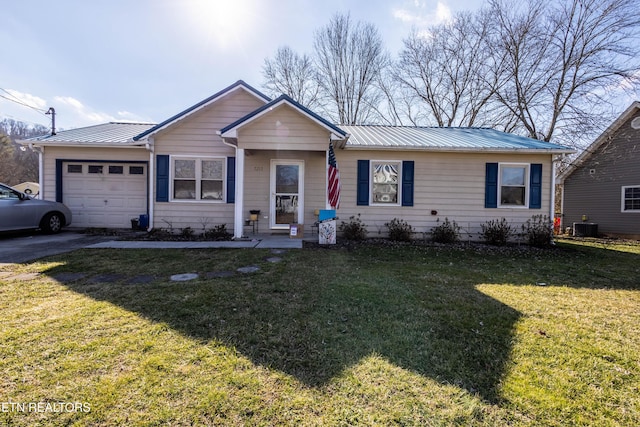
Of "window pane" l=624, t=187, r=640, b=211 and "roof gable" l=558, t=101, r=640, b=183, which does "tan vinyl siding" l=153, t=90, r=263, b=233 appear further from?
"window pane" l=624, t=187, r=640, b=211

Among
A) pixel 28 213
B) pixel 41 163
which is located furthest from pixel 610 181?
pixel 41 163

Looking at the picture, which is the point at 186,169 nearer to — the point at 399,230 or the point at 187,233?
the point at 187,233

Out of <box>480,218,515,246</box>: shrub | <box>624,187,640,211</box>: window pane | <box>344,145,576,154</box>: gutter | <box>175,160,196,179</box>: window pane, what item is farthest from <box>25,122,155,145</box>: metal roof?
<box>624,187,640,211</box>: window pane

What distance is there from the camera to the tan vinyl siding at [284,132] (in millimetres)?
7434

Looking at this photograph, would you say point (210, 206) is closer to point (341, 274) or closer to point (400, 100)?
point (341, 274)

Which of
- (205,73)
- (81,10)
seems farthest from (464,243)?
(81,10)

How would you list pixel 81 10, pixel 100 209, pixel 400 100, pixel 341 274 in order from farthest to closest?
pixel 400 100
pixel 100 209
pixel 81 10
pixel 341 274

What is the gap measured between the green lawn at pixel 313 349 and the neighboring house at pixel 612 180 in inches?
466

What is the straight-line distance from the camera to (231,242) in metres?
7.41

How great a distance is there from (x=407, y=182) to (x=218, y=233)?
240 inches

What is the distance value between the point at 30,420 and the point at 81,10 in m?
11.3

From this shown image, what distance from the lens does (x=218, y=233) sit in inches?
332

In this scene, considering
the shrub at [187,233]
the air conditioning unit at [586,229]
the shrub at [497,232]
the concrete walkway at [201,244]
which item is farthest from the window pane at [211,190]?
the air conditioning unit at [586,229]

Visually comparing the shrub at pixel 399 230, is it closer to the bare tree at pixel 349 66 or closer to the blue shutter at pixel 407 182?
the blue shutter at pixel 407 182
